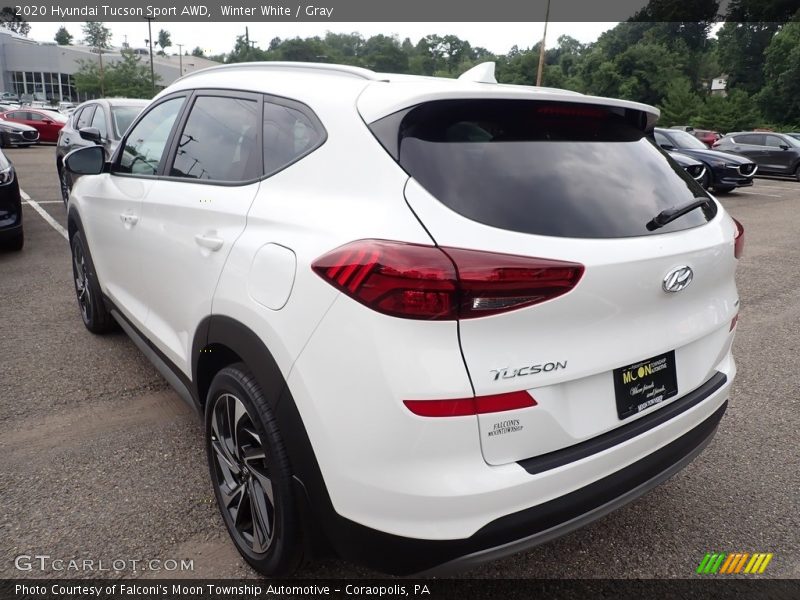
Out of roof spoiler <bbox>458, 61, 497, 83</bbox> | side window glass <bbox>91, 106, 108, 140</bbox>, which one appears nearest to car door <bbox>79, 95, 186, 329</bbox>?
roof spoiler <bbox>458, 61, 497, 83</bbox>

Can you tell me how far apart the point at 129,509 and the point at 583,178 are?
7.18ft

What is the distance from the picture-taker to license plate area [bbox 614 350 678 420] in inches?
71.9

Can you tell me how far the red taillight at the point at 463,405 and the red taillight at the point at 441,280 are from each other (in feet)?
0.70

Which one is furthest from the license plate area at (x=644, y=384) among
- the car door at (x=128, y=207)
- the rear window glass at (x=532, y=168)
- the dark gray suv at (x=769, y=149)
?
the dark gray suv at (x=769, y=149)

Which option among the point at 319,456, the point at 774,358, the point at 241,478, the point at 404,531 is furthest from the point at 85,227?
the point at 774,358

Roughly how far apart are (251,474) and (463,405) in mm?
950

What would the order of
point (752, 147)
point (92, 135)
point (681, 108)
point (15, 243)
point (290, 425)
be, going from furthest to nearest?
point (681, 108) < point (752, 147) < point (92, 135) < point (15, 243) < point (290, 425)

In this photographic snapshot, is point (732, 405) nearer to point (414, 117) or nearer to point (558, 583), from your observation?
point (558, 583)

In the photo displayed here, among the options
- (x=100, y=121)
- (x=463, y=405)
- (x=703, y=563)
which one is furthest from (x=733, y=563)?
(x=100, y=121)

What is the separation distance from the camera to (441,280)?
5.03ft

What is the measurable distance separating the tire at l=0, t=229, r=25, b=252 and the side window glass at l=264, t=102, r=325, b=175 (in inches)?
222

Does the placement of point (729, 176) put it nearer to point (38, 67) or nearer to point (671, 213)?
point (671, 213)

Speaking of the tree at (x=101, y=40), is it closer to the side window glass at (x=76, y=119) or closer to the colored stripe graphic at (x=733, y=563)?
the side window glass at (x=76, y=119)

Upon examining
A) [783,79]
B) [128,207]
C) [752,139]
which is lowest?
[752,139]
